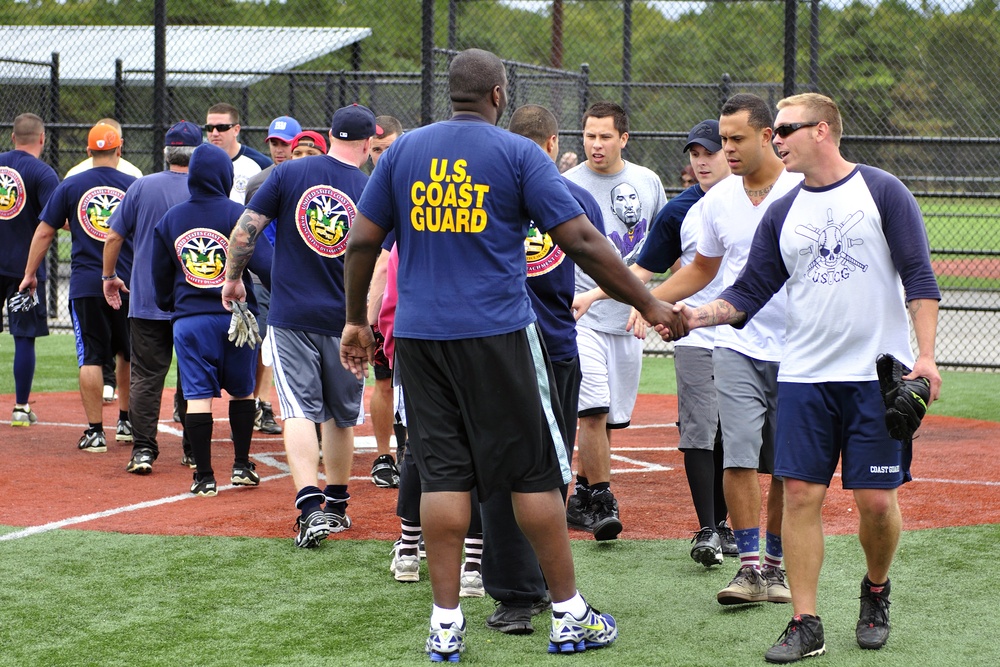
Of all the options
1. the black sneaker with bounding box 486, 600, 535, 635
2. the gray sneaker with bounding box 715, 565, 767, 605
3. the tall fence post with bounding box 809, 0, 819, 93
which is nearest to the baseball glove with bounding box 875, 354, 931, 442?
the gray sneaker with bounding box 715, 565, 767, 605

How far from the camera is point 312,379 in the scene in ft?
20.4

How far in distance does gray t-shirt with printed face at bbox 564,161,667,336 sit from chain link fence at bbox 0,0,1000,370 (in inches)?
256

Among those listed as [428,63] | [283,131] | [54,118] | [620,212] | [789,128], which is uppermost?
[428,63]

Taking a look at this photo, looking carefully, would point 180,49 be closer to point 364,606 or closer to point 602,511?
point 602,511

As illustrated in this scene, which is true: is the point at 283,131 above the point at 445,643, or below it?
above

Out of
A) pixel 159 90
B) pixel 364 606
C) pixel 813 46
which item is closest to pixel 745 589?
pixel 364 606

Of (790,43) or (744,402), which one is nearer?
(744,402)

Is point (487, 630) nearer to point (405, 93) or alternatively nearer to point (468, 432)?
point (468, 432)

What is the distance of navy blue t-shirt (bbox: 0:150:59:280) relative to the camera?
32.1 ft

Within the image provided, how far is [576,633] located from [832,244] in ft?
5.72

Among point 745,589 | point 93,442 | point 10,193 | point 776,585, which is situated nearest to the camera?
point 745,589

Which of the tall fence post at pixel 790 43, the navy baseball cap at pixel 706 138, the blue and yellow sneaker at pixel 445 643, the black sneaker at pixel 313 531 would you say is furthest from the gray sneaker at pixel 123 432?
the tall fence post at pixel 790 43

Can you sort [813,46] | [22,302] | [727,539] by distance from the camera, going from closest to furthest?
[727,539] < [22,302] < [813,46]

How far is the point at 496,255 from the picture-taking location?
4270mm
